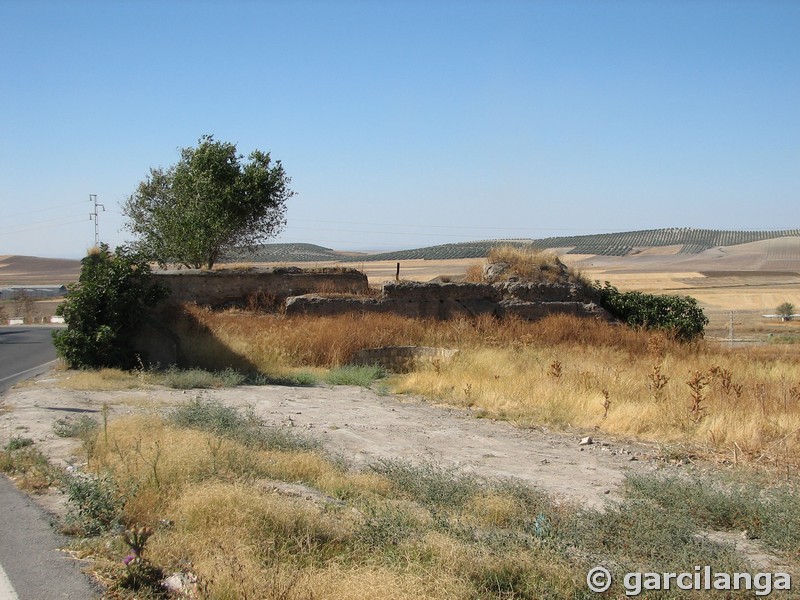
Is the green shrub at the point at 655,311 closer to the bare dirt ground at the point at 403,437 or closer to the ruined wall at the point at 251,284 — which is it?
the ruined wall at the point at 251,284

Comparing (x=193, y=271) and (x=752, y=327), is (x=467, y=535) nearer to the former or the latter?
(x=193, y=271)

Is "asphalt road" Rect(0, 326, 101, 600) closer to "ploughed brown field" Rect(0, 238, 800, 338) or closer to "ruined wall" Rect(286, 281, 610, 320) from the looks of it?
"ruined wall" Rect(286, 281, 610, 320)

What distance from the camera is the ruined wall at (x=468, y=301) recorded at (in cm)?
1947

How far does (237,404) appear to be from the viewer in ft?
37.1

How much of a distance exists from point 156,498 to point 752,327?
1274 inches

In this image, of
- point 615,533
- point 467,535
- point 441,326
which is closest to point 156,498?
point 467,535

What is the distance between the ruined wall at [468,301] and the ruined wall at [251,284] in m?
1.24

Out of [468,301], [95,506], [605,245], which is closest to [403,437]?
[95,506]

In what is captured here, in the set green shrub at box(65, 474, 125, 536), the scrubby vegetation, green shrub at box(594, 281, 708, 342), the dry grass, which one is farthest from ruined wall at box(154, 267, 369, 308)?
green shrub at box(65, 474, 125, 536)

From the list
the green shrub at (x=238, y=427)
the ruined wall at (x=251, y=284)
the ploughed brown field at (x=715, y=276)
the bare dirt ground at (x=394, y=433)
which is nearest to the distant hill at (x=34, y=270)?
the ploughed brown field at (x=715, y=276)

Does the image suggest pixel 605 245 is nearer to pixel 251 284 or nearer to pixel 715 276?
pixel 715 276

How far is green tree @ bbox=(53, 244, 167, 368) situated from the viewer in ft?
47.3

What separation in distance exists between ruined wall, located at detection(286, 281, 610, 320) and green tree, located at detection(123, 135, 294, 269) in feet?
27.8

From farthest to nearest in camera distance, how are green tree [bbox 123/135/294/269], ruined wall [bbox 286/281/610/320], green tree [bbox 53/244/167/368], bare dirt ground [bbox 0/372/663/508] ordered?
green tree [bbox 123/135/294/269] < ruined wall [bbox 286/281/610/320] < green tree [bbox 53/244/167/368] < bare dirt ground [bbox 0/372/663/508]
